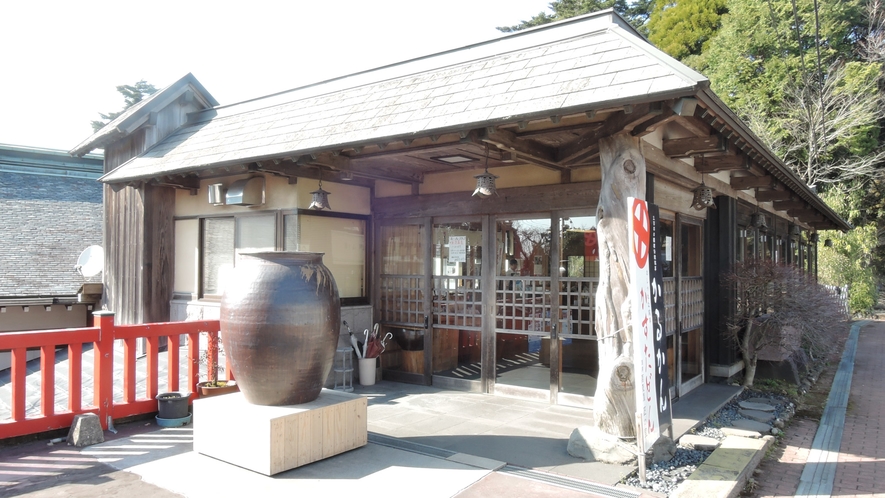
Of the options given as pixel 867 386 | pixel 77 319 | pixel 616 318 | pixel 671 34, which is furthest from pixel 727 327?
pixel 671 34

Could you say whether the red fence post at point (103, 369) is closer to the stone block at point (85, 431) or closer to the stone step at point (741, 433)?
the stone block at point (85, 431)

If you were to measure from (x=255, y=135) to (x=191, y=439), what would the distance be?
3706mm

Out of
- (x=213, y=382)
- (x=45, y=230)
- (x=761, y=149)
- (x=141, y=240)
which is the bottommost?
(x=213, y=382)

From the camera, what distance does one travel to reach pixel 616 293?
4551mm

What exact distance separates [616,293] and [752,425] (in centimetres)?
258

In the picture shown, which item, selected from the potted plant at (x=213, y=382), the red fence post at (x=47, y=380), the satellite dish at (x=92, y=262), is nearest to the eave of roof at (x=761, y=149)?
the potted plant at (x=213, y=382)

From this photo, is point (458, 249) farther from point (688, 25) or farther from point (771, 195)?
point (688, 25)

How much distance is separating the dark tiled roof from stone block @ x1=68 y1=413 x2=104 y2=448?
8.32 m

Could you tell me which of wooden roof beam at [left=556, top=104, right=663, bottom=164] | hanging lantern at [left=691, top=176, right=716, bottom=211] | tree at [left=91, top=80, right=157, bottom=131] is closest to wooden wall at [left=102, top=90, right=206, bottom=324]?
wooden roof beam at [left=556, top=104, right=663, bottom=164]

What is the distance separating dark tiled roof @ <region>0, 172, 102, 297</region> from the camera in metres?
12.6

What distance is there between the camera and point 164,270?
866 centimetres

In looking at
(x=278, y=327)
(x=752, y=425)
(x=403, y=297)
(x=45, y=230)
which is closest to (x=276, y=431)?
(x=278, y=327)

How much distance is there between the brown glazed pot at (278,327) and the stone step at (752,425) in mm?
4148

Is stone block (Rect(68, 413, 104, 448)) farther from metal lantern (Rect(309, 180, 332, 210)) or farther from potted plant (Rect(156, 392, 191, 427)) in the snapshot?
metal lantern (Rect(309, 180, 332, 210))
